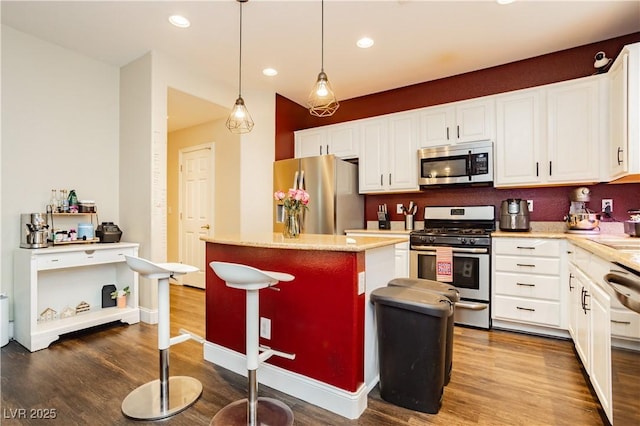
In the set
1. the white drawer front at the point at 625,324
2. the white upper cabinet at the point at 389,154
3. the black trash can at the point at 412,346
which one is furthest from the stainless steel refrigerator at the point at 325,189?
the white drawer front at the point at 625,324

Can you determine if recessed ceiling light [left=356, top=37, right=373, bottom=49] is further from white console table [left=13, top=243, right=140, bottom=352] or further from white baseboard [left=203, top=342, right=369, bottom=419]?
white console table [left=13, top=243, right=140, bottom=352]

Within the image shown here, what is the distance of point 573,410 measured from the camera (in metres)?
1.84

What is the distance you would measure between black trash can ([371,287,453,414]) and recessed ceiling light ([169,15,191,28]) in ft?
9.09

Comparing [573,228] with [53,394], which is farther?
[573,228]

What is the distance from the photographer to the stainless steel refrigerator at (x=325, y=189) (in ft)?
12.8

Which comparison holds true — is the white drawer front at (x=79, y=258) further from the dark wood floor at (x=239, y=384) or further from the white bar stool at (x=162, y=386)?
the white bar stool at (x=162, y=386)

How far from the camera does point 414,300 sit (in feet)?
6.02

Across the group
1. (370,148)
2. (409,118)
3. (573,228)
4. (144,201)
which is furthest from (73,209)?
(573,228)

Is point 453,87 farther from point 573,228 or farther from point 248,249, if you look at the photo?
point 248,249

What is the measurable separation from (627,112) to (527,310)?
5.93 feet

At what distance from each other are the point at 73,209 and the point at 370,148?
11.0ft

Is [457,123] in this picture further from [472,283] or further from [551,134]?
[472,283]

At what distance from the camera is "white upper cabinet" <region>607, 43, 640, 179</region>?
2420 millimetres

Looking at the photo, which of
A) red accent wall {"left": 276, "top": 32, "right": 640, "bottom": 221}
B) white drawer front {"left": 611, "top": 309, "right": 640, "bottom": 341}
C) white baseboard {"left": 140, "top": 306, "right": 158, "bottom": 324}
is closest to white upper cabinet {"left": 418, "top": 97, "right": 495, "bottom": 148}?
red accent wall {"left": 276, "top": 32, "right": 640, "bottom": 221}
